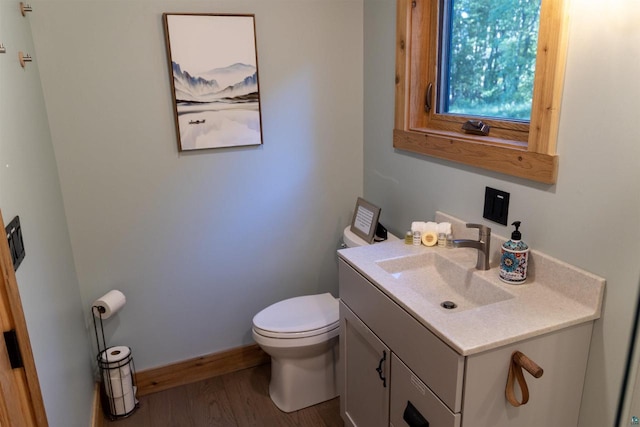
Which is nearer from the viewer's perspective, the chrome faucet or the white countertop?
the white countertop

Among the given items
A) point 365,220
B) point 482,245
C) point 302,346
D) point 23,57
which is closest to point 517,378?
point 482,245

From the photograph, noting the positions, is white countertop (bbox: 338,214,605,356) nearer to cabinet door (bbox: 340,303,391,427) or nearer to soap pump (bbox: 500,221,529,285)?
soap pump (bbox: 500,221,529,285)

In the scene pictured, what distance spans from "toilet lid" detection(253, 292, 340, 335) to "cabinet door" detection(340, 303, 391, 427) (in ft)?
0.74

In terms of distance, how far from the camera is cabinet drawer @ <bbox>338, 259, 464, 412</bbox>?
128 centimetres

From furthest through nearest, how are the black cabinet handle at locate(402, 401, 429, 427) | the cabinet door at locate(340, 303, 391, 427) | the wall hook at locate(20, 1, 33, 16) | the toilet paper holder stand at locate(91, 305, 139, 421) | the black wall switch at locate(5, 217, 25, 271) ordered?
the toilet paper holder stand at locate(91, 305, 139, 421) → the wall hook at locate(20, 1, 33, 16) → the cabinet door at locate(340, 303, 391, 427) → the black cabinet handle at locate(402, 401, 429, 427) → the black wall switch at locate(5, 217, 25, 271)

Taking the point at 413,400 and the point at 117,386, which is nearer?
the point at 413,400

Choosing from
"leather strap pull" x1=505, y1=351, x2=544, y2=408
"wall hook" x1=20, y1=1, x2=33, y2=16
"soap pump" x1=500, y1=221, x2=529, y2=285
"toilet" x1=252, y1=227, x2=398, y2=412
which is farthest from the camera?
"toilet" x1=252, y1=227, x2=398, y2=412

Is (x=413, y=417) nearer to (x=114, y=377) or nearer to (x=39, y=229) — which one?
(x=39, y=229)

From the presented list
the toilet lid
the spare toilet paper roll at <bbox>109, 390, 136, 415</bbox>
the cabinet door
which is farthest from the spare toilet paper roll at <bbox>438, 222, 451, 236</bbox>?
the spare toilet paper roll at <bbox>109, 390, 136, 415</bbox>

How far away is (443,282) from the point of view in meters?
1.81

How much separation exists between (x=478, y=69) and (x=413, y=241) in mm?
741

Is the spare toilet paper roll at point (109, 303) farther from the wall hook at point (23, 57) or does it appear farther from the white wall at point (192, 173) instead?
the wall hook at point (23, 57)

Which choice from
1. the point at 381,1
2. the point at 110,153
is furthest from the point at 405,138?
the point at 110,153

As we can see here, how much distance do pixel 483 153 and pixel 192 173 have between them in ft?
4.45
